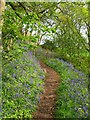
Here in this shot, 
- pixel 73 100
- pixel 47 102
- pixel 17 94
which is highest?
pixel 17 94

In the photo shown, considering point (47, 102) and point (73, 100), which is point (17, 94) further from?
point (73, 100)

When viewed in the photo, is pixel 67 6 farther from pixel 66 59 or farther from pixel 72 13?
pixel 66 59

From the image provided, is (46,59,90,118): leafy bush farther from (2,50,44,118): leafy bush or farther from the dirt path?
(2,50,44,118): leafy bush

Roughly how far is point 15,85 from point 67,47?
18.7 ft

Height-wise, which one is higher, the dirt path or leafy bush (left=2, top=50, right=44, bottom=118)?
leafy bush (left=2, top=50, right=44, bottom=118)

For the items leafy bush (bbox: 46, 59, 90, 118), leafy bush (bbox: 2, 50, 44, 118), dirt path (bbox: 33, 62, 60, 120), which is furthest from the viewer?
dirt path (bbox: 33, 62, 60, 120)

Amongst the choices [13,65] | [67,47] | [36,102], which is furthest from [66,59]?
[36,102]

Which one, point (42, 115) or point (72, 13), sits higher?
point (72, 13)

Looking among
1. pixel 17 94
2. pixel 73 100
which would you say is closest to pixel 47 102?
pixel 73 100

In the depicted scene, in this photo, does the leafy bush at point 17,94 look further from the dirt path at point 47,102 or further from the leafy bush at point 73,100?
the leafy bush at point 73,100

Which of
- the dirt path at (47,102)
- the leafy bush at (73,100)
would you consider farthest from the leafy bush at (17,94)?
the leafy bush at (73,100)

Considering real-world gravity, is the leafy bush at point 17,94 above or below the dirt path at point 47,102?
above

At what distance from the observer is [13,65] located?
11383mm

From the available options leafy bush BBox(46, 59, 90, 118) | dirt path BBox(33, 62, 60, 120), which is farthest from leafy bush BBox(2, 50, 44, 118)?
leafy bush BBox(46, 59, 90, 118)
